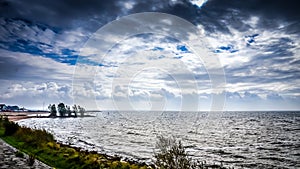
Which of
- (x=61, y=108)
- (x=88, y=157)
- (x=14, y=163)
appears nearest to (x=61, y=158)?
(x=88, y=157)

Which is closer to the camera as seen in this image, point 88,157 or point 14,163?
point 14,163

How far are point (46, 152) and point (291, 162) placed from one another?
77.8 feet

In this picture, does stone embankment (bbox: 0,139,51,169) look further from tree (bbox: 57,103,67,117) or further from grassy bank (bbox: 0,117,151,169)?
tree (bbox: 57,103,67,117)

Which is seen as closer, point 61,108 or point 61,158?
point 61,158

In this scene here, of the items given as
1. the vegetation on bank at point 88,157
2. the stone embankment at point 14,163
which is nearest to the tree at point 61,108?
the vegetation on bank at point 88,157

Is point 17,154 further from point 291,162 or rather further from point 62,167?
point 291,162

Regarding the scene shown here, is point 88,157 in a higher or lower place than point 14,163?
lower

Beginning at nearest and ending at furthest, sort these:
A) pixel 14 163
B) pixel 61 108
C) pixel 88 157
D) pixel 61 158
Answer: pixel 14 163, pixel 61 158, pixel 88 157, pixel 61 108

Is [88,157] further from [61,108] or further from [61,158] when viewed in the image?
[61,108]

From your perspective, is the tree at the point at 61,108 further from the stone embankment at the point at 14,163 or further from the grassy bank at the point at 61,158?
the stone embankment at the point at 14,163

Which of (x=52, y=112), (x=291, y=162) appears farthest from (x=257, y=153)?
(x=52, y=112)

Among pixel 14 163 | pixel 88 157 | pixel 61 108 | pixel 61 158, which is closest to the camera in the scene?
pixel 14 163

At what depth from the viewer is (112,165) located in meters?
17.0

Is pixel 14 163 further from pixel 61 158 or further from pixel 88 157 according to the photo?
pixel 88 157
